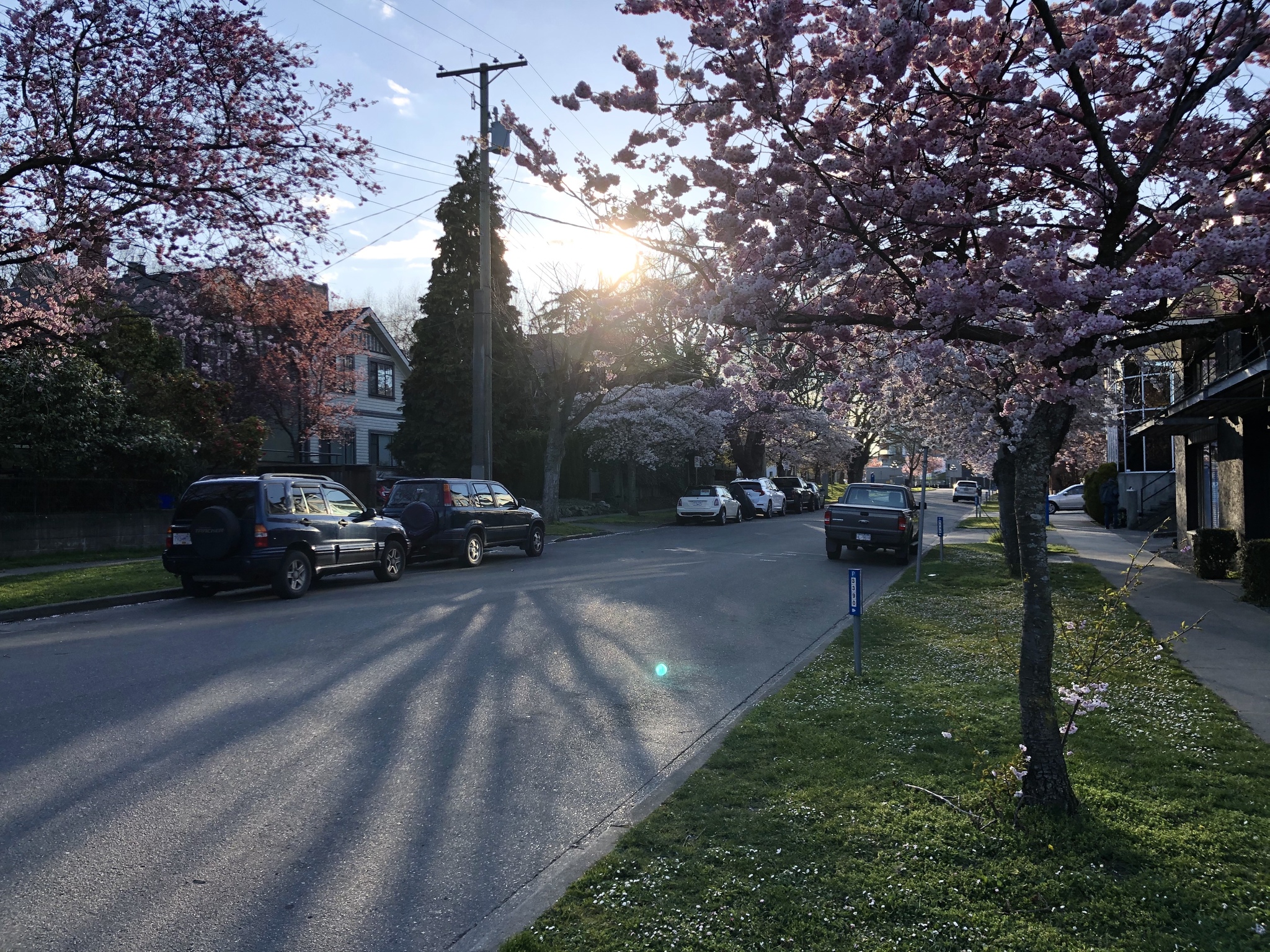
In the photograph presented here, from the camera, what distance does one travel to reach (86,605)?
12.6m

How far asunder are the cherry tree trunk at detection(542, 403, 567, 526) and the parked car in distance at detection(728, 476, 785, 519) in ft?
37.3

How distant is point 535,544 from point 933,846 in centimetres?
1680

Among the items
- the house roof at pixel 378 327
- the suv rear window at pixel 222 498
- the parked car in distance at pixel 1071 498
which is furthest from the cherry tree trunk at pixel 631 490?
the suv rear window at pixel 222 498

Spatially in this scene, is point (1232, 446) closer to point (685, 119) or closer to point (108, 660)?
point (685, 119)

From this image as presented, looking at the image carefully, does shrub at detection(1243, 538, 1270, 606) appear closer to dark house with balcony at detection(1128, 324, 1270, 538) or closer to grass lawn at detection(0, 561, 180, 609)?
dark house with balcony at detection(1128, 324, 1270, 538)

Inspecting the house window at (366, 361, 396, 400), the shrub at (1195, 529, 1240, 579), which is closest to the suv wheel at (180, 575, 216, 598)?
the shrub at (1195, 529, 1240, 579)

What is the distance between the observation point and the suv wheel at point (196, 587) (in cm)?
1341

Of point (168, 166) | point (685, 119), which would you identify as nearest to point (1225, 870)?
point (685, 119)

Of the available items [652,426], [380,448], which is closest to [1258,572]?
[652,426]

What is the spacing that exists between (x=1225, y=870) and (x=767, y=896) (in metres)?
2.06

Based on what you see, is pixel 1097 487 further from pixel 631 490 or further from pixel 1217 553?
pixel 1217 553

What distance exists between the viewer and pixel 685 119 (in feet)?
21.2

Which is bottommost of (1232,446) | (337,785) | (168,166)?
(337,785)

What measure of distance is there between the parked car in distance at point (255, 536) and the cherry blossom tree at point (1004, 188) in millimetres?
8795
